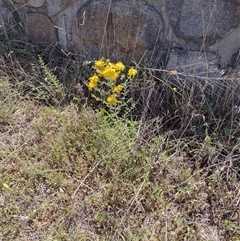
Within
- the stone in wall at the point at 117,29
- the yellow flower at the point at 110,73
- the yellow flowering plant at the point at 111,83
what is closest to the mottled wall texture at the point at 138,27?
the stone in wall at the point at 117,29

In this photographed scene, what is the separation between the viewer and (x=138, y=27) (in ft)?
6.17

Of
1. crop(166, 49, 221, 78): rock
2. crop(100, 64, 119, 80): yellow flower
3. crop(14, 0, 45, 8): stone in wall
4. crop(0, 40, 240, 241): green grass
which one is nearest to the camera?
crop(0, 40, 240, 241): green grass

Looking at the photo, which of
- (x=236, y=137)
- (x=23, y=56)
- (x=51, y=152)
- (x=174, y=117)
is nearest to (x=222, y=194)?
(x=236, y=137)

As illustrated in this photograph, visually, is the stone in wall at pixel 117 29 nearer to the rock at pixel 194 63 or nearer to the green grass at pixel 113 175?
the rock at pixel 194 63

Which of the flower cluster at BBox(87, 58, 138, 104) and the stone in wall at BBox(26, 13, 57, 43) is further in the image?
the stone in wall at BBox(26, 13, 57, 43)

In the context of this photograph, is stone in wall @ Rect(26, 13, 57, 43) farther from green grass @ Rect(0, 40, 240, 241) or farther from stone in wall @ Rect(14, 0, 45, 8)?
green grass @ Rect(0, 40, 240, 241)

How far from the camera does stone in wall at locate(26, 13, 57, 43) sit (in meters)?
2.08

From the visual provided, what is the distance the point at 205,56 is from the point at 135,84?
0.36 meters

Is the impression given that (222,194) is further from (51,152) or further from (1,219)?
(1,219)

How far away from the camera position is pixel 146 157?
164 cm

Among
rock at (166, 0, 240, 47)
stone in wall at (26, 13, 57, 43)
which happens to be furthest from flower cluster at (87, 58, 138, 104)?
stone in wall at (26, 13, 57, 43)

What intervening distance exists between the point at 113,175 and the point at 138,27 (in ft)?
2.51

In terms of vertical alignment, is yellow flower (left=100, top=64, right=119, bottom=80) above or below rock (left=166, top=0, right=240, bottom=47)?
below

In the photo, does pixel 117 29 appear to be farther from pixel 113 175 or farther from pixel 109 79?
pixel 113 175
